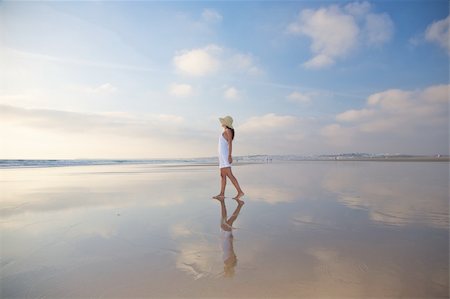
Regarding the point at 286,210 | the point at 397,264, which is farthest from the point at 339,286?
the point at 286,210

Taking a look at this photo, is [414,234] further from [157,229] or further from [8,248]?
[8,248]

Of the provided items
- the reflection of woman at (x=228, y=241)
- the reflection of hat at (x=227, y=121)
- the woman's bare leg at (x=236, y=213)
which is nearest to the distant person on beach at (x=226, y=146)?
the reflection of hat at (x=227, y=121)

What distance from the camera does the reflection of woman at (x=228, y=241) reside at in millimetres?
2623

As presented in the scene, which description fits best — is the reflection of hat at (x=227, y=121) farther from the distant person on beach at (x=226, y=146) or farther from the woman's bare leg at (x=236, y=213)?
the woman's bare leg at (x=236, y=213)

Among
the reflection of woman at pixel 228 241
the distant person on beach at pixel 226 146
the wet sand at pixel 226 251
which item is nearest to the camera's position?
A: the wet sand at pixel 226 251

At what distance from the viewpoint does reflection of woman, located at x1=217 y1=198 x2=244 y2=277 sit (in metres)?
2.62

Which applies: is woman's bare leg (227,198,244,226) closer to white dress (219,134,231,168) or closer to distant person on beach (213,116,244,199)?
distant person on beach (213,116,244,199)

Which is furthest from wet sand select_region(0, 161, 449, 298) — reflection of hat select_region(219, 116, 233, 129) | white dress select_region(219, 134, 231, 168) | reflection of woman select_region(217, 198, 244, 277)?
reflection of hat select_region(219, 116, 233, 129)

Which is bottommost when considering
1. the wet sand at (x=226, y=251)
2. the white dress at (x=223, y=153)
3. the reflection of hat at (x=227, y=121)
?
the wet sand at (x=226, y=251)

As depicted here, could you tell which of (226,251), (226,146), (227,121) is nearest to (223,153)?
(226,146)

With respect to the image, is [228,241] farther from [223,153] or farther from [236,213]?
[223,153]

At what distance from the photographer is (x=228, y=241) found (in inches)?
135

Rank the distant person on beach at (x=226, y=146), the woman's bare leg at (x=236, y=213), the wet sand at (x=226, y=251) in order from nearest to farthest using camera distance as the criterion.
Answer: the wet sand at (x=226, y=251), the woman's bare leg at (x=236, y=213), the distant person on beach at (x=226, y=146)

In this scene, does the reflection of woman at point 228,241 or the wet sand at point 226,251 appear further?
the reflection of woman at point 228,241
